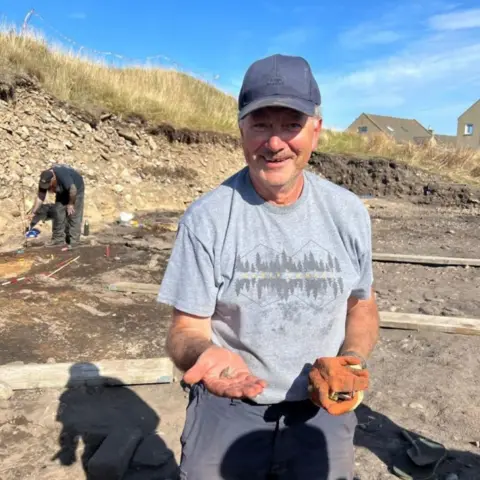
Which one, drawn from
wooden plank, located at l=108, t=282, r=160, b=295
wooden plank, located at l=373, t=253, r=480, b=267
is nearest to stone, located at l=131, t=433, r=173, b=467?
wooden plank, located at l=108, t=282, r=160, b=295

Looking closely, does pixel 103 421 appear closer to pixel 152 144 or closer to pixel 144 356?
pixel 144 356

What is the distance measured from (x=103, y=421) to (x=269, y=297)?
231 centimetres

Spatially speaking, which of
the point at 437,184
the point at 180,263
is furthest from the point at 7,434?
the point at 437,184

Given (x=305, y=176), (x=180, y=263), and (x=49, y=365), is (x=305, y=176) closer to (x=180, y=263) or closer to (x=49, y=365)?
(x=180, y=263)

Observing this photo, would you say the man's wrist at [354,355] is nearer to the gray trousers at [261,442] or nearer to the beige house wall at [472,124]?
the gray trousers at [261,442]

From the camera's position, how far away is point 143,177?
45.1ft

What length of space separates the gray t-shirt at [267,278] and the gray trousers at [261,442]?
3.6 inches

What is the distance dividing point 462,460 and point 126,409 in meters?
2.28

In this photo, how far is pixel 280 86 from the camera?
1568 millimetres

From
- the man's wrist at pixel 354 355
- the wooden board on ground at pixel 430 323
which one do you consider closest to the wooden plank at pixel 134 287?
the wooden board on ground at pixel 430 323

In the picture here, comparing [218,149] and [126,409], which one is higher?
[218,149]

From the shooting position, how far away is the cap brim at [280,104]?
60.9 inches

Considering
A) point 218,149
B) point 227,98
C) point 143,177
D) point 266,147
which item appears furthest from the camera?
point 227,98

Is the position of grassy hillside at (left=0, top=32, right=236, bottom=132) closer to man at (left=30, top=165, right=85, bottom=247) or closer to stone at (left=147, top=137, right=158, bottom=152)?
stone at (left=147, top=137, right=158, bottom=152)
